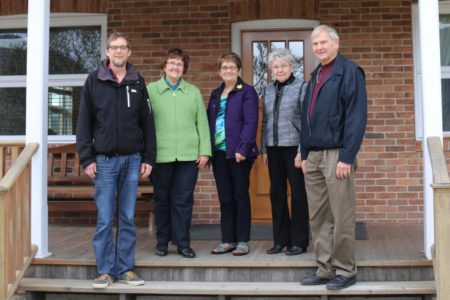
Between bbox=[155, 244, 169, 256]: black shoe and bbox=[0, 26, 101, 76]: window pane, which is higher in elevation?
bbox=[0, 26, 101, 76]: window pane

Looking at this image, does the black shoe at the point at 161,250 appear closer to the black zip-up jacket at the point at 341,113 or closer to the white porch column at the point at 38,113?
the white porch column at the point at 38,113

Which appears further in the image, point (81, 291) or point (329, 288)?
point (81, 291)

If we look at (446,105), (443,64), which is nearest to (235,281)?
→ (446,105)

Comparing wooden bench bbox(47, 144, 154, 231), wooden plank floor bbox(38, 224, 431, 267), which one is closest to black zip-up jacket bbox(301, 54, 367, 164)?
wooden plank floor bbox(38, 224, 431, 267)

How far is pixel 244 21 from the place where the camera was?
20.7 ft

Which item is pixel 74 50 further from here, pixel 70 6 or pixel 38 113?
pixel 38 113

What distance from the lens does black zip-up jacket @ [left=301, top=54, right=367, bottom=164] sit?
357cm

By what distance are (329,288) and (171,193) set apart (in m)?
1.47

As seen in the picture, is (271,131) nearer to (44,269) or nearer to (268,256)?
(268,256)

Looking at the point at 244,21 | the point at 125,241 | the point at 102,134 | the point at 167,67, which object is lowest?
the point at 125,241

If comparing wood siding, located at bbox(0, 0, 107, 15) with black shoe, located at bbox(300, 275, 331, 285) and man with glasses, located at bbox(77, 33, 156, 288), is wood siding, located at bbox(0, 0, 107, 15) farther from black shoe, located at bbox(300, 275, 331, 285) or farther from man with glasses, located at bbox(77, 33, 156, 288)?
black shoe, located at bbox(300, 275, 331, 285)

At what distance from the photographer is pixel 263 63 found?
6316mm

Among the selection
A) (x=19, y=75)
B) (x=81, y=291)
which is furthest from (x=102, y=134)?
(x=19, y=75)

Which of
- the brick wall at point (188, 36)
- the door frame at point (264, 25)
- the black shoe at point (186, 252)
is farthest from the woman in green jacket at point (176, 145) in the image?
the door frame at point (264, 25)
